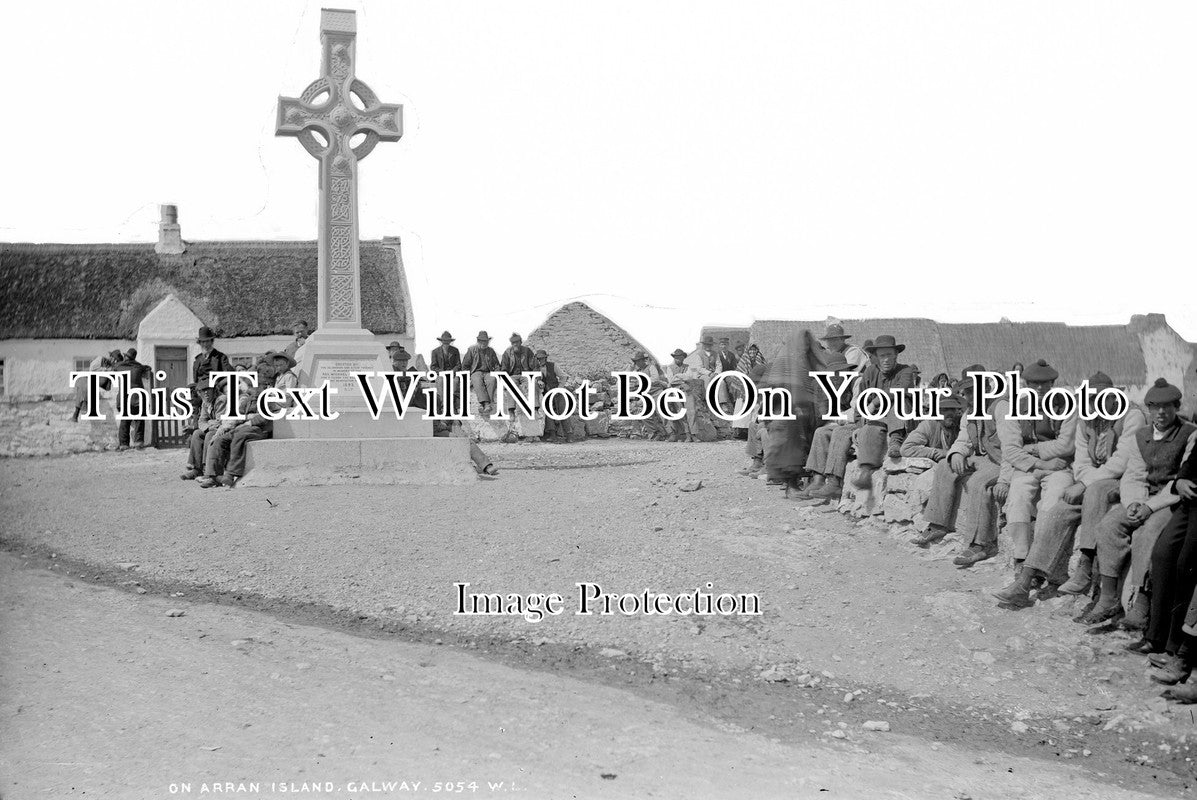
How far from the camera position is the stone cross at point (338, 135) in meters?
5.89

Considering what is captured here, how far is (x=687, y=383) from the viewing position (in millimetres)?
8047

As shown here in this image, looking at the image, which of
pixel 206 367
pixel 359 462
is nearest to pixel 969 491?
pixel 359 462

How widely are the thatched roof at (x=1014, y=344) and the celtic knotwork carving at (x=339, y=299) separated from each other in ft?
8.74

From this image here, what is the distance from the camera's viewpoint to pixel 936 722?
11.3 feet

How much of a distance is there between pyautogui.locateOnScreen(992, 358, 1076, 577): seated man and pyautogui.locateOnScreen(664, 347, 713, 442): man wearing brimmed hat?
3.35 metres

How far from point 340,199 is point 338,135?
423 millimetres

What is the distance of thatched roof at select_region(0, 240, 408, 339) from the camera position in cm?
1162

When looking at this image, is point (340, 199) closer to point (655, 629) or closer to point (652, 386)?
point (652, 386)

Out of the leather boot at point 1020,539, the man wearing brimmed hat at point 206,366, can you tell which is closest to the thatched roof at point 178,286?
the man wearing brimmed hat at point 206,366

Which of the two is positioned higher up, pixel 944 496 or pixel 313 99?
pixel 313 99

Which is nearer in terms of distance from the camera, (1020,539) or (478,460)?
(1020,539)

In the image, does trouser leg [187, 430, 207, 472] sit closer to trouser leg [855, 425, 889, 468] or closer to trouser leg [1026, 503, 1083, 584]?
trouser leg [855, 425, 889, 468]

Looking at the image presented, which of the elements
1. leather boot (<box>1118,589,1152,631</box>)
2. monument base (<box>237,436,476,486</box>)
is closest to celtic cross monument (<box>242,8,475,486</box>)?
monument base (<box>237,436,476,486</box>)

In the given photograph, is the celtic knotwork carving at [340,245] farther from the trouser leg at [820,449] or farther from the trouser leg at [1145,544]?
the trouser leg at [1145,544]
